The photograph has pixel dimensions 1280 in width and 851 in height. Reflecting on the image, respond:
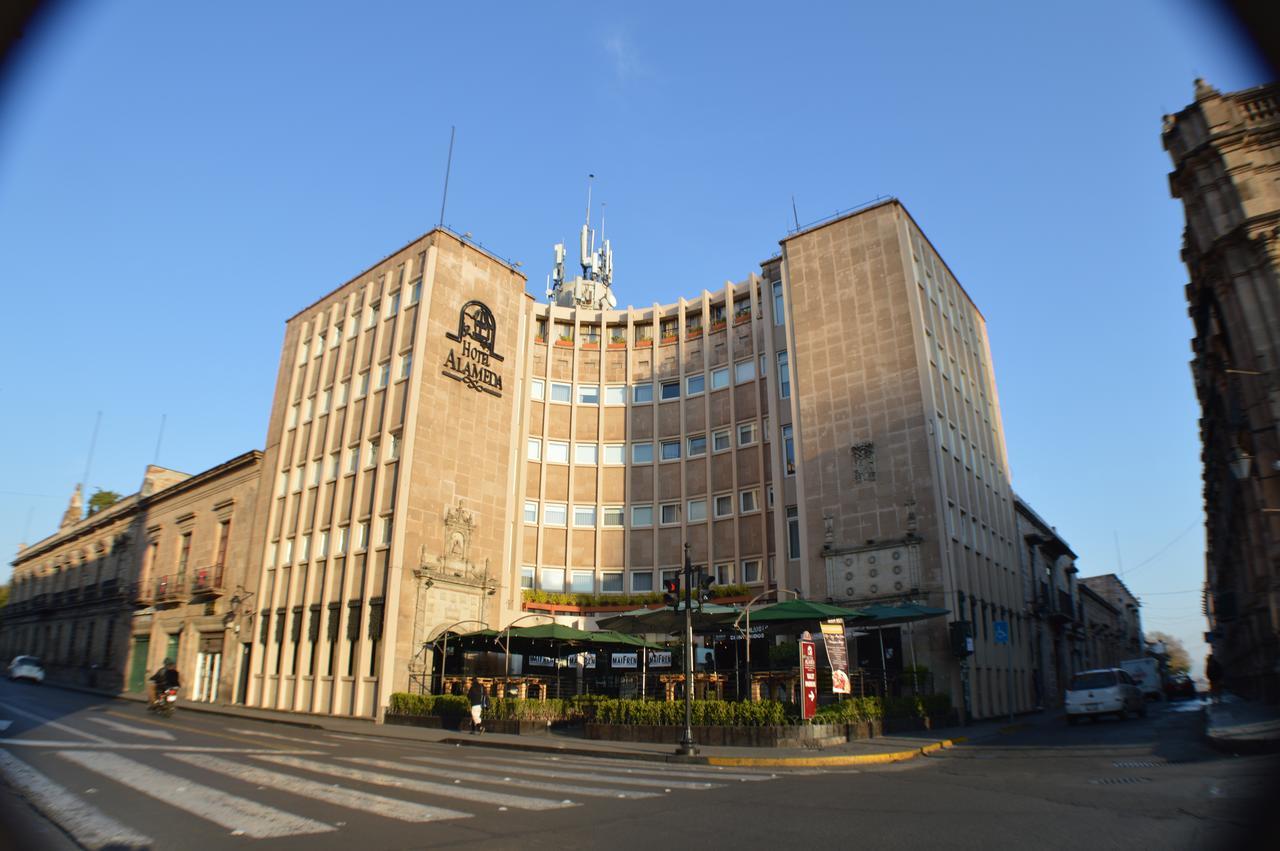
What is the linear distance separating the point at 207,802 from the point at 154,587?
43.0m

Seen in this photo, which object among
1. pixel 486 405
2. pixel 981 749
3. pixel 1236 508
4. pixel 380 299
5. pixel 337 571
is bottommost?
pixel 981 749

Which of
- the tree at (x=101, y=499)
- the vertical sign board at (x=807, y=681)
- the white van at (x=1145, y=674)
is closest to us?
the vertical sign board at (x=807, y=681)

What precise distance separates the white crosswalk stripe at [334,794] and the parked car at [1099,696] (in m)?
23.1

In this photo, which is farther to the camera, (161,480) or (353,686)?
(161,480)

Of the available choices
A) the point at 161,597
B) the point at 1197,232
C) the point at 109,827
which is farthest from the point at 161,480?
the point at 1197,232

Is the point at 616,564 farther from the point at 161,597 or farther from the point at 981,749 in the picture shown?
the point at 161,597

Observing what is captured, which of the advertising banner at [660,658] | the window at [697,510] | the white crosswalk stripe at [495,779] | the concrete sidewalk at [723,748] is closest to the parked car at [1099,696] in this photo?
the concrete sidewalk at [723,748]

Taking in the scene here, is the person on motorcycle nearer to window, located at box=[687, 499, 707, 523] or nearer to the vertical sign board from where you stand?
the vertical sign board

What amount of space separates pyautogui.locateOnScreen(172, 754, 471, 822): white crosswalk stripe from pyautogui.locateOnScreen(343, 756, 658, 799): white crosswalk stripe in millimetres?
1961

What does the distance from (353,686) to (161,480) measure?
108ft

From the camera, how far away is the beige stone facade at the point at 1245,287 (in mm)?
20078

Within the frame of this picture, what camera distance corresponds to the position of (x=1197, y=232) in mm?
23656

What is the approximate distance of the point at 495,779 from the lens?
1124cm

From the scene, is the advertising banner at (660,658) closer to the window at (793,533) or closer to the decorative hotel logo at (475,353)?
the window at (793,533)
